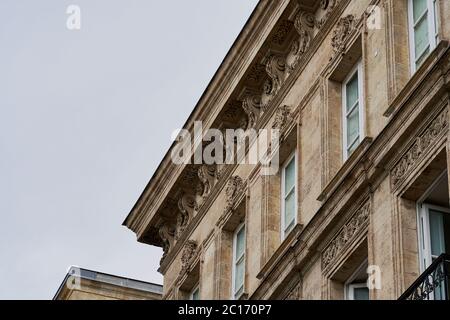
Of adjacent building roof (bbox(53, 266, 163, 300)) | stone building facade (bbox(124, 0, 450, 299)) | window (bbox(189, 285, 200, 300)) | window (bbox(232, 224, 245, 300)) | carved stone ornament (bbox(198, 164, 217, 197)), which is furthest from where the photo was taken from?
adjacent building roof (bbox(53, 266, 163, 300))

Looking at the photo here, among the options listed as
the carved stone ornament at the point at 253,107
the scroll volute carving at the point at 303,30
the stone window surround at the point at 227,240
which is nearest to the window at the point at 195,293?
the stone window surround at the point at 227,240

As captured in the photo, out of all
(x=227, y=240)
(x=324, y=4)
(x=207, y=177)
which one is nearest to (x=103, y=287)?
(x=207, y=177)

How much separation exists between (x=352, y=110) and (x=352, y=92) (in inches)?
16.2

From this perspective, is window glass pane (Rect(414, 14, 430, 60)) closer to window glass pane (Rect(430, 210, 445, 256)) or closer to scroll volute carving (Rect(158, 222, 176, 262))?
window glass pane (Rect(430, 210, 445, 256))

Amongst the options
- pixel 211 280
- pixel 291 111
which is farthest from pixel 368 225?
pixel 211 280

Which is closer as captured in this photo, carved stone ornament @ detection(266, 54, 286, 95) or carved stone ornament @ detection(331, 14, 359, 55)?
carved stone ornament @ detection(331, 14, 359, 55)

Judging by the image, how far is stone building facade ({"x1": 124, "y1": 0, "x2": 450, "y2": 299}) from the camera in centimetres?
2483

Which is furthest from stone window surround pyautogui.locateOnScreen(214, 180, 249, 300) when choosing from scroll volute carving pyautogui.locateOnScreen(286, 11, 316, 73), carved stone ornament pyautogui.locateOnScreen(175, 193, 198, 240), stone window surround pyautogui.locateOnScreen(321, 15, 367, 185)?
stone window surround pyautogui.locateOnScreen(321, 15, 367, 185)

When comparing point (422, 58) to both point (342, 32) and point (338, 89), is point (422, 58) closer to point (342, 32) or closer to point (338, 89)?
point (342, 32)

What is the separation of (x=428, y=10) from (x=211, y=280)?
8976 millimetres

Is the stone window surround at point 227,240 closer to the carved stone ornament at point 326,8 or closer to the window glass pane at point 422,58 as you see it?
the carved stone ornament at point 326,8

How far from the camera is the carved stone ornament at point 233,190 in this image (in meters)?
32.4

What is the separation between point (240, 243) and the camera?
1282 inches

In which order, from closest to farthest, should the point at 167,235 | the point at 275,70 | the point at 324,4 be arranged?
the point at 324,4 → the point at 275,70 → the point at 167,235
